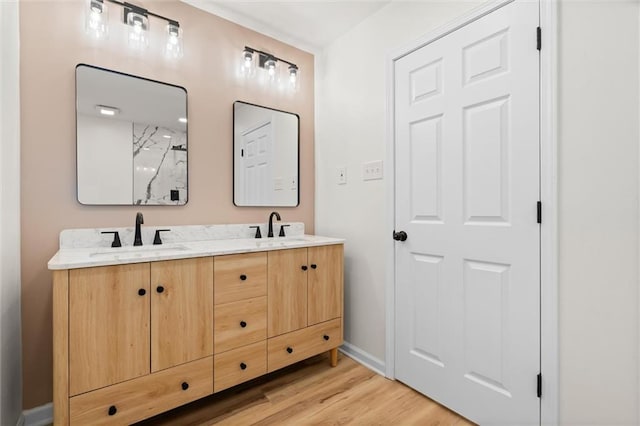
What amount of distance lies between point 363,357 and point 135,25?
259 centimetres

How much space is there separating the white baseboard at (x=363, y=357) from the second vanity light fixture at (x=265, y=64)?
212 centimetres

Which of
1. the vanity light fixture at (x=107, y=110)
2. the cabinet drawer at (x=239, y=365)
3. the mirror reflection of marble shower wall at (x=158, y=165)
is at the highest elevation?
the vanity light fixture at (x=107, y=110)

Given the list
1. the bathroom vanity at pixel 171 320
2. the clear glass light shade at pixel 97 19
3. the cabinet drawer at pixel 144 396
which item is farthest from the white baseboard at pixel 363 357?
the clear glass light shade at pixel 97 19

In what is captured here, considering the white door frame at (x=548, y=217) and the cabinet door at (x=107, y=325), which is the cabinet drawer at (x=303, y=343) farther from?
the white door frame at (x=548, y=217)

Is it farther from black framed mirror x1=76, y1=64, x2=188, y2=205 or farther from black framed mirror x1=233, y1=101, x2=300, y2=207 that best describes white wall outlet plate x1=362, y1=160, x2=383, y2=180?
black framed mirror x1=76, y1=64, x2=188, y2=205

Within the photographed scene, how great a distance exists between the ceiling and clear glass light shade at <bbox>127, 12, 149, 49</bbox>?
1.20 ft

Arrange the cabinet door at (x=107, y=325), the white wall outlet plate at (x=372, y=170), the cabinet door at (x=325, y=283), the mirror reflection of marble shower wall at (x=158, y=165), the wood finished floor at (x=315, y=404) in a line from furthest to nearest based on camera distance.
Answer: the white wall outlet plate at (x=372, y=170) → the cabinet door at (x=325, y=283) → the mirror reflection of marble shower wall at (x=158, y=165) → the wood finished floor at (x=315, y=404) → the cabinet door at (x=107, y=325)

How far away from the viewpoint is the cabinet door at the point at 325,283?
201cm

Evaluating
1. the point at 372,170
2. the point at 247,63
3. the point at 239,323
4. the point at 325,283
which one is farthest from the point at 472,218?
the point at 247,63

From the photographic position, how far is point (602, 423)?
47.3 inches

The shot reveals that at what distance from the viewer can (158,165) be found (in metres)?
1.91

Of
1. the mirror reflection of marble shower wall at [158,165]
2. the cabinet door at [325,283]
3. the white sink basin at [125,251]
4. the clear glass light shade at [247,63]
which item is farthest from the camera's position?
the clear glass light shade at [247,63]

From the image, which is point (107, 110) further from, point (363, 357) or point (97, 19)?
point (363, 357)

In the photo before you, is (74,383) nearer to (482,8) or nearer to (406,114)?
(406,114)
